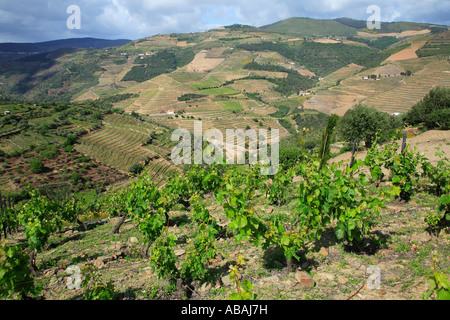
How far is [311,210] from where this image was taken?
491cm

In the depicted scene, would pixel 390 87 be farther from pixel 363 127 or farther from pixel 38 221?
pixel 38 221

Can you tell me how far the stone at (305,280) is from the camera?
460 cm

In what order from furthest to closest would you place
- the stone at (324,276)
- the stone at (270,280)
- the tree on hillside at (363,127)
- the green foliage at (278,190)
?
the tree on hillside at (363,127) → the green foliage at (278,190) → the stone at (270,280) → the stone at (324,276)

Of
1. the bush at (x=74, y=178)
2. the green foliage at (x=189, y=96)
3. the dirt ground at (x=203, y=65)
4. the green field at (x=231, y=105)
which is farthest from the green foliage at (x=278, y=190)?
the dirt ground at (x=203, y=65)

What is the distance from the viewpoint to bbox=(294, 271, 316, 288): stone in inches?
181

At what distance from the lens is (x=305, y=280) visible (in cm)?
465

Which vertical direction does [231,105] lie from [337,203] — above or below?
above

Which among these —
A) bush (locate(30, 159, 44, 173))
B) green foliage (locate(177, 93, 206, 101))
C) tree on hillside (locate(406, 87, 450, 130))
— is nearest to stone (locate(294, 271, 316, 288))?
tree on hillside (locate(406, 87, 450, 130))

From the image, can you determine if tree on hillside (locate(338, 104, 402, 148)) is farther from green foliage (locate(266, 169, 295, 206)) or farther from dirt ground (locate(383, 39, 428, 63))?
dirt ground (locate(383, 39, 428, 63))

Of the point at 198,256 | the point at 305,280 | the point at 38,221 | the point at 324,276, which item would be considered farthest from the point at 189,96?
the point at 305,280

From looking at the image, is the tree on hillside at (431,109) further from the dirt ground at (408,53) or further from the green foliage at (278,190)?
the dirt ground at (408,53)

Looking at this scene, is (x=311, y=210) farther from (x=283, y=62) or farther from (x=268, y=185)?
(x=283, y=62)
